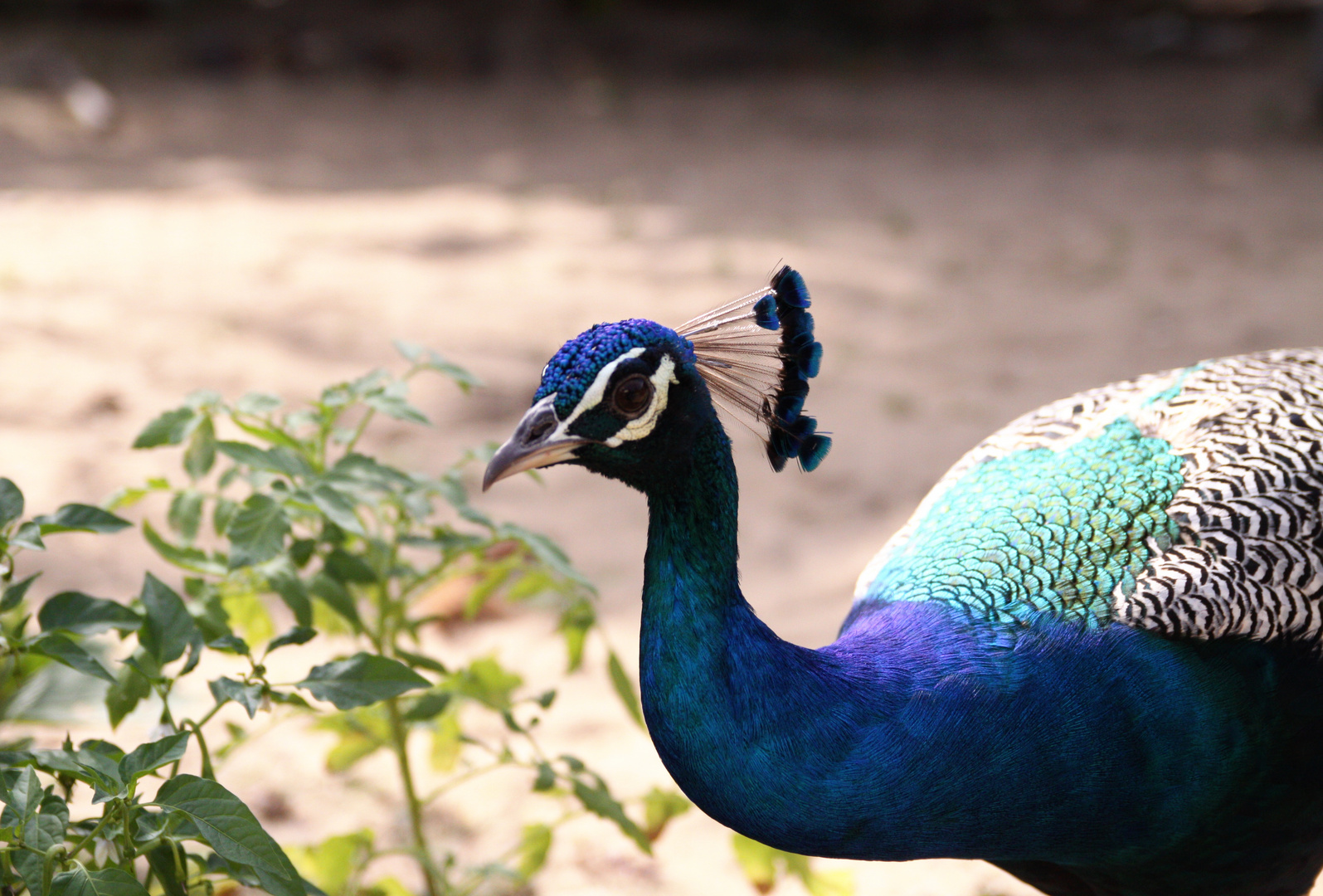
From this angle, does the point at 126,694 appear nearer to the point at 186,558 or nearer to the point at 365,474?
the point at 186,558

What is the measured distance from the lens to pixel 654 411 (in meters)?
1.29

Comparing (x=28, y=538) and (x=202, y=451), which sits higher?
(x=202, y=451)

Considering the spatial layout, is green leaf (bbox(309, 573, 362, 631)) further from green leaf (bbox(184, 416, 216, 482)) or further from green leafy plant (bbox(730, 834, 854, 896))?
green leafy plant (bbox(730, 834, 854, 896))

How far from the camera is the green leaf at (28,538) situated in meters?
1.28

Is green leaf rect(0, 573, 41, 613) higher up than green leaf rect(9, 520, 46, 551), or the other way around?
green leaf rect(9, 520, 46, 551)

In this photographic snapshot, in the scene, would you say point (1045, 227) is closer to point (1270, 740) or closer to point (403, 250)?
point (403, 250)

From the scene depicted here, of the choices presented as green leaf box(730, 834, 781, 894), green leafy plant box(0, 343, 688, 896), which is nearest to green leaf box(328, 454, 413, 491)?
green leafy plant box(0, 343, 688, 896)

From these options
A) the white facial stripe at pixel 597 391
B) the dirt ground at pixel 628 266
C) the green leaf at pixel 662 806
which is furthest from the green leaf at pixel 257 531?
the dirt ground at pixel 628 266

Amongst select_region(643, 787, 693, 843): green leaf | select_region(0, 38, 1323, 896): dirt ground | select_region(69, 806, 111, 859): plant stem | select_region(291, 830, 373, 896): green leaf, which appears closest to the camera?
select_region(69, 806, 111, 859): plant stem

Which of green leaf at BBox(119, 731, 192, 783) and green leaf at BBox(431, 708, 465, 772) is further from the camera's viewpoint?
green leaf at BBox(431, 708, 465, 772)

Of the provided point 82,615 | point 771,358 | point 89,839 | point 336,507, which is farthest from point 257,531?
point 771,358

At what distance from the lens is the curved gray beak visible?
4.12ft

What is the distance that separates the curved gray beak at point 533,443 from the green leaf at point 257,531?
32cm

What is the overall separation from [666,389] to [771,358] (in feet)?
0.48
